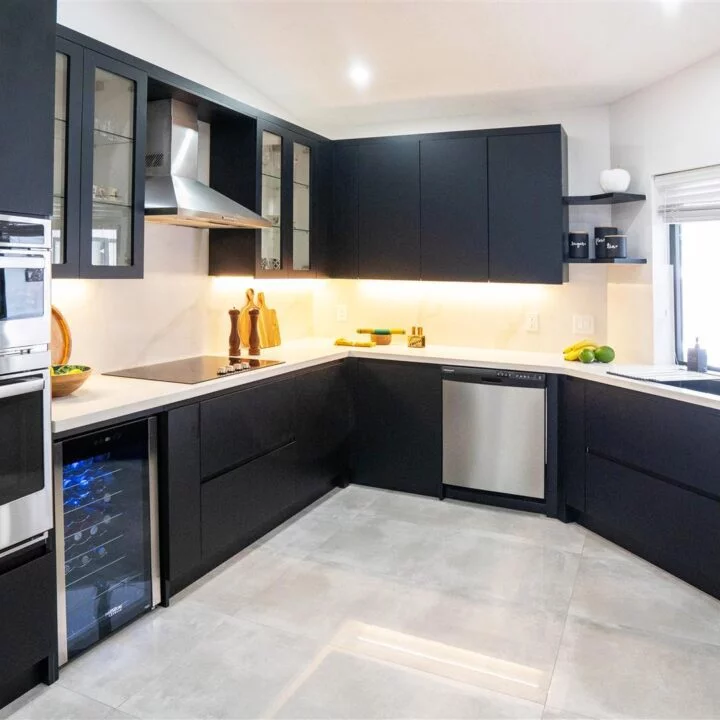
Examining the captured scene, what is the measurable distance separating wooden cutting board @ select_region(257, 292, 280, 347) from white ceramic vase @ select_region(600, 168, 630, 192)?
216cm

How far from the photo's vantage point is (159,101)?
10.7 feet

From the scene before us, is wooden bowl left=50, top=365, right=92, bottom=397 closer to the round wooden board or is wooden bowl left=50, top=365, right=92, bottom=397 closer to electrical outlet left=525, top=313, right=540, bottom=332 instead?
the round wooden board

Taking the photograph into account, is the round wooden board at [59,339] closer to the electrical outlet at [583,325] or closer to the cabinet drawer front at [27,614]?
the cabinet drawer front at [27,614]

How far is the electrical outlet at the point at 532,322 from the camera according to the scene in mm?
4184

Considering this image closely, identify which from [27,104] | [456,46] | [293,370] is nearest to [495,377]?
[293,370]

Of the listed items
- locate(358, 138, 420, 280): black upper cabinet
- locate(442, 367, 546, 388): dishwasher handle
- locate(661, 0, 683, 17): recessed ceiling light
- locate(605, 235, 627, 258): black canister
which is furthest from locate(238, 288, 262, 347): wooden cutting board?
locate(661, 0, 683, 17): recessed ceiling light

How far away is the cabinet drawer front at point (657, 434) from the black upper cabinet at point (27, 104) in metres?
2.61

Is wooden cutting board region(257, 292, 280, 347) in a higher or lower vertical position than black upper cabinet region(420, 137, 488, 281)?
lower

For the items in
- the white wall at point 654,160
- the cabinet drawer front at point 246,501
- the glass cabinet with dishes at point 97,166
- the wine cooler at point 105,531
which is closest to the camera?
the wine cooler at point 105,531

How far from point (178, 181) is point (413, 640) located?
2.36 m

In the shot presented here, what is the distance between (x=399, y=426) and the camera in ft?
13.1

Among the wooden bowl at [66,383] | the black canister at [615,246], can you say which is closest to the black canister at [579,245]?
the black canister at [615,246]

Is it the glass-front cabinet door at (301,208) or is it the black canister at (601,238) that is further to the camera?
the glass-front cabinet door at (301,208)

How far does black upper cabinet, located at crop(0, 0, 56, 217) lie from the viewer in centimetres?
184
